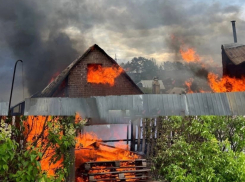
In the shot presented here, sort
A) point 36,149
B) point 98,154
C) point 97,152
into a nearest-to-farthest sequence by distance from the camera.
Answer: point 36,149
point 98,154
point 97,152

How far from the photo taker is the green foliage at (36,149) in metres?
4.68

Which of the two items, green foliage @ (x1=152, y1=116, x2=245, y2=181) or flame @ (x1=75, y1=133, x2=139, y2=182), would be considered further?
flame @ (x1=75, y1=133, x2=139, y2=182)

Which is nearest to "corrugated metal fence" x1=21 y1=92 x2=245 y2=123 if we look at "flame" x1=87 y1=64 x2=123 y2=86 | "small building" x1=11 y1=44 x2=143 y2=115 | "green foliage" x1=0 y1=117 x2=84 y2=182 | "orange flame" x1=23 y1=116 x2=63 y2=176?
"green foliage" x1=0 y1=117 x2=84 y2=182

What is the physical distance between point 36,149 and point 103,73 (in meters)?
17.3

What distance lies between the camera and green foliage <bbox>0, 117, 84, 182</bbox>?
15.3 ft

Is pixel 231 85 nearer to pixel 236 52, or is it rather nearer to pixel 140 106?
pixel 236 52

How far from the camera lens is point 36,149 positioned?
16.3 feet

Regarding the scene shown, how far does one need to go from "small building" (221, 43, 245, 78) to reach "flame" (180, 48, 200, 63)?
32.4 feet

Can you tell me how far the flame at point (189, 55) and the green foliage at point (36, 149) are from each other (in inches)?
994

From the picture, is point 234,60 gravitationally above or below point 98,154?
above

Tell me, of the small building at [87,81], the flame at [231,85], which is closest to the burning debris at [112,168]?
the flame at [231,85]

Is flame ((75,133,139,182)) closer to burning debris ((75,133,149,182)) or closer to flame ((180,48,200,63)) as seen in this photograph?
burning debris ((75,133,149,182))

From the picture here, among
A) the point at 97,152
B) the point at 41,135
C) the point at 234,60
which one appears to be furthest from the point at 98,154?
the point at 234,60

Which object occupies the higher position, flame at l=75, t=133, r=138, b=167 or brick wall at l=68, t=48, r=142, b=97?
brick wall at l=68, t=48, r=142, b=97
